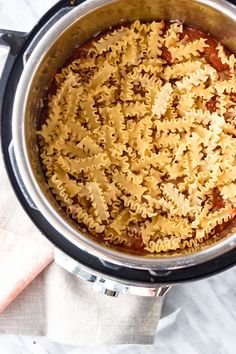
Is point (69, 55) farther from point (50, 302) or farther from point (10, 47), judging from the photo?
point (50, 302)

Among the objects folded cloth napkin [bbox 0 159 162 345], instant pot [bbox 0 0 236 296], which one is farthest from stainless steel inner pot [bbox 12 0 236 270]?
folded cloth napkin [bbox 0 159 162 345]

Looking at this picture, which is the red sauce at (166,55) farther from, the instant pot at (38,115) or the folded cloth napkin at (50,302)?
the folded cloth napkin at (50,302)

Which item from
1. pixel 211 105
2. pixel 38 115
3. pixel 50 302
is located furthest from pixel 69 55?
pixel 50 302

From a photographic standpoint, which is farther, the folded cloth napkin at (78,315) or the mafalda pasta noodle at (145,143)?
the folded cloth napkin at (78,315)

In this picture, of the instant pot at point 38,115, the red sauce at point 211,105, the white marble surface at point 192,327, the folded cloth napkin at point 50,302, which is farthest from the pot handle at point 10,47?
the white marble surface at point 192,327

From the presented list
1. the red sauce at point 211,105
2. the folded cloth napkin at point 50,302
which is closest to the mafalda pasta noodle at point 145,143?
the red sauce at point 211,105

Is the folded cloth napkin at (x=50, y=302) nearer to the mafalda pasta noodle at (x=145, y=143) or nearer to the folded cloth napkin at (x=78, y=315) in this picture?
the folded cloth napkin at (x=78, y=315)

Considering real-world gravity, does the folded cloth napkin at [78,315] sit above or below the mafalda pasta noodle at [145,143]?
below

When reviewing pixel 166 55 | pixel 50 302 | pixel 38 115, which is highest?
pixel 166 55

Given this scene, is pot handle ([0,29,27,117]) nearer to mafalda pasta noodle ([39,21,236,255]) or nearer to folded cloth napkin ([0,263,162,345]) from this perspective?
mafalda pasta noodle ([39,21,236,255])
